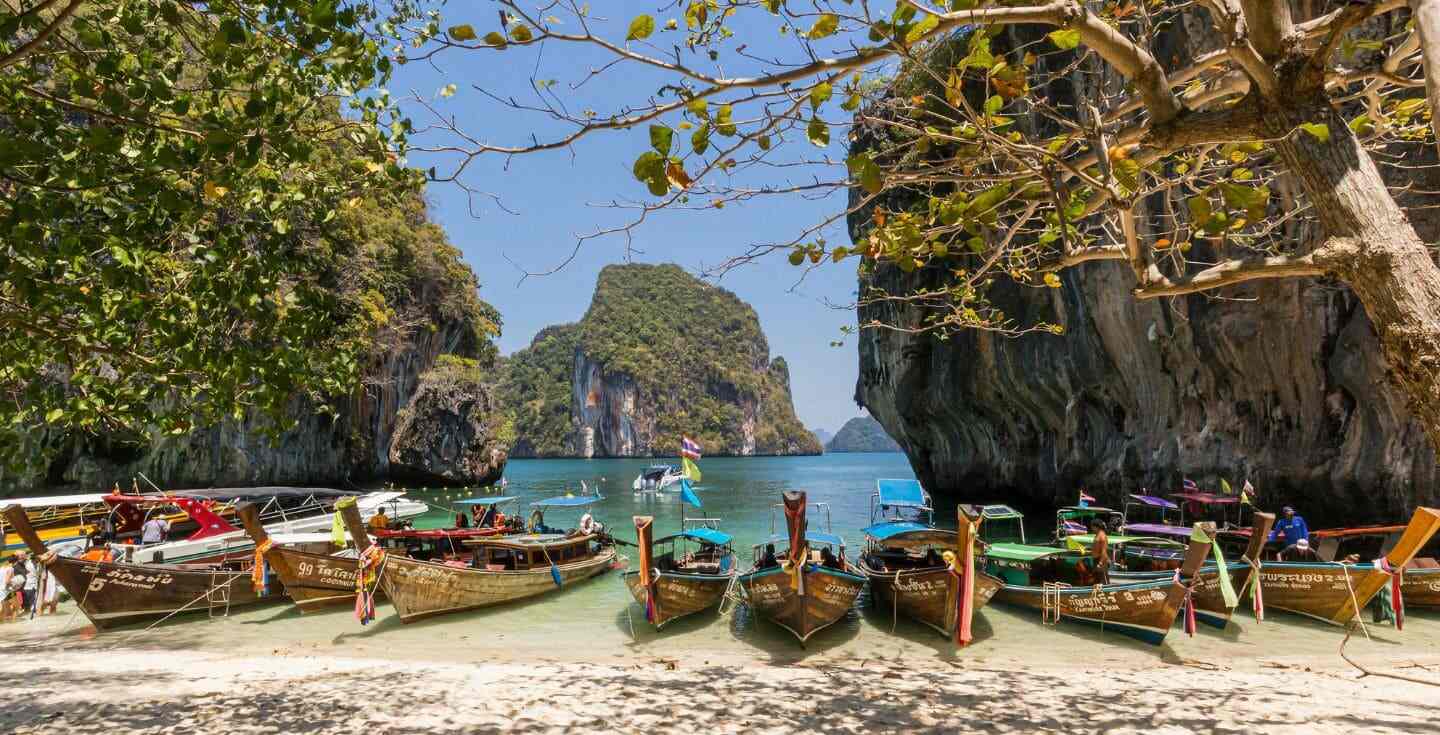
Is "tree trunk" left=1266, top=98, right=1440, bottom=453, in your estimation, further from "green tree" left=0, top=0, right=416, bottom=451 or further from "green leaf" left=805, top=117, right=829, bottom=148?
"green tree" left=0, top=0, right=416, bottom=451

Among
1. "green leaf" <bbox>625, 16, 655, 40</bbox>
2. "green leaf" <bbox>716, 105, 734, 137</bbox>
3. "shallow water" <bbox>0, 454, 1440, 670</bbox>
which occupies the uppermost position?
"green leaf" <bbox>625, 16, 655, 40</bbox>

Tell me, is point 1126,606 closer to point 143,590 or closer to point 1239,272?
point 1239,272

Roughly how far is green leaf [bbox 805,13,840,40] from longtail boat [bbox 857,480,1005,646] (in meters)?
6.75

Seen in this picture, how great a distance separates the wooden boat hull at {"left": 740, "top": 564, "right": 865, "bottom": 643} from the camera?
885 centimetres

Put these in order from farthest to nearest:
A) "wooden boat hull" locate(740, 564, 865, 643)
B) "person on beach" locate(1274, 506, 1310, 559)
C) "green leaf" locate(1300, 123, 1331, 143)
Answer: "person on beach" locate(1274, 506, 1310, 559) < "wooden boat hull" locate(740, 564, 865, 643) < "green leaf" locate(1300, 123, 1331, 143)

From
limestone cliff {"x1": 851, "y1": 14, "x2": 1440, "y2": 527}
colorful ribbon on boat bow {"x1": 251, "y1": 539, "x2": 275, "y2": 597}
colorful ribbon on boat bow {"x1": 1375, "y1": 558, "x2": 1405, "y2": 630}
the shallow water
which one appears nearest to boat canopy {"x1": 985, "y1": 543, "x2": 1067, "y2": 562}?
the shallow water

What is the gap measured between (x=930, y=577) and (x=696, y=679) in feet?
12.2

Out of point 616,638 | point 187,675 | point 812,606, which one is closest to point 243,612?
point 187,675

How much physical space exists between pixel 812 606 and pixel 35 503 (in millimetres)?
16453

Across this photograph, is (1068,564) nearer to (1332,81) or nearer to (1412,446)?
(1412,446)

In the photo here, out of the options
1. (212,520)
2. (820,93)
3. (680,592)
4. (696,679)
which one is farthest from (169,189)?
(212,520)

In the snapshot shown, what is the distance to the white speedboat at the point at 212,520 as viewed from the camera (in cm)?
1206

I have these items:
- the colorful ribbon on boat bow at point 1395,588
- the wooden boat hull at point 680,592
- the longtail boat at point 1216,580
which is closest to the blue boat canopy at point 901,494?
the longtail boat at point 1216,580

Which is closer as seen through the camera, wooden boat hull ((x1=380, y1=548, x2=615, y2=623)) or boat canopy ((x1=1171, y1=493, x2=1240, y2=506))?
wooden boat hull ((x1=380, y1=548, x2=615, y2=623))
